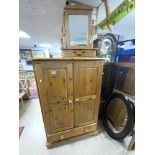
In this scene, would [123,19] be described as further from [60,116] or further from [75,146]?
[75,146]

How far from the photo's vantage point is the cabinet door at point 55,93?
4.51 feet

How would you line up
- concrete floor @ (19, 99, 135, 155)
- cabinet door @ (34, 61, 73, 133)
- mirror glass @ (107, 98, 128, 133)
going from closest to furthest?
cabinet door @ (34, 61, 73, 133)
concrete floor @ (19, 99, 135, 155)
mirror glass @ (107, 98, 128, 133)

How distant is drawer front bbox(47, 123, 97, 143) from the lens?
5.40 feet

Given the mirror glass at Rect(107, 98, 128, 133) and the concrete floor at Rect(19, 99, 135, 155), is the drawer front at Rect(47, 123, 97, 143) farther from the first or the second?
the mirror glass at Rect(107, 98, 128, 133)

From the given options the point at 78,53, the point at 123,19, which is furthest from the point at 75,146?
the point at 123,19

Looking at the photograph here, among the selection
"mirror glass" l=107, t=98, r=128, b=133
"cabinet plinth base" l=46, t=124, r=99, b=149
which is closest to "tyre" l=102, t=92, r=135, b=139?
"mirror glass" l=107, t=98, r=128, b=133

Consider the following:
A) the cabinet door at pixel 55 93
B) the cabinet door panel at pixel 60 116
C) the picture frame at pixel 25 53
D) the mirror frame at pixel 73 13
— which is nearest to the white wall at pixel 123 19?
the mirror frame at pixel 73 13

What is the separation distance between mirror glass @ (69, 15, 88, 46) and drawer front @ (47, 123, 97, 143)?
1.42 meters

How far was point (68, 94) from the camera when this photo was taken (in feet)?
5.09

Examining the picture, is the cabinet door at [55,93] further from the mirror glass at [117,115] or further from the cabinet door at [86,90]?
the mirror glass at [117,115]

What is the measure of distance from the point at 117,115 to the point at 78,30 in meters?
1.65
